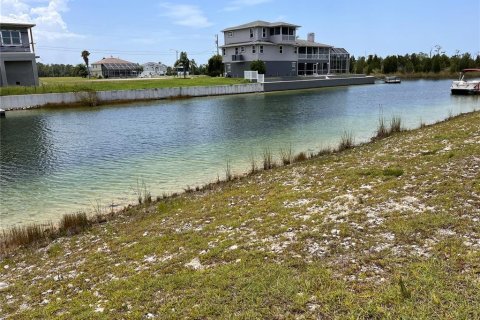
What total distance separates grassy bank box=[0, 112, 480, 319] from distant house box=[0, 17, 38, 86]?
50.7m

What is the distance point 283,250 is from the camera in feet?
19.1

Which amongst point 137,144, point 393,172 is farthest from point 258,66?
point 393,172

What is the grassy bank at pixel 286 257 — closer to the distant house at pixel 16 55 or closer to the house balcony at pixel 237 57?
the distant house at pixel 16 55

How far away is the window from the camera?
49.9 m

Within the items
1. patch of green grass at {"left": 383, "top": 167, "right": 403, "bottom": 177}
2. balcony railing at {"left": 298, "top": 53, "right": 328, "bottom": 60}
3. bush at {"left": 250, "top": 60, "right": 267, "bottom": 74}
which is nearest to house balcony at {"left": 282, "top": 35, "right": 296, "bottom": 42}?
balcony railing at {"left": 298, "top": 53, "right": 328, "bottom": 60}

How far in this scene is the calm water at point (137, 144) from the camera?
44.3 feet

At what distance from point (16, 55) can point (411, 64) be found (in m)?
96.8

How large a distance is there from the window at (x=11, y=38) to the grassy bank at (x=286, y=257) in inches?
2079

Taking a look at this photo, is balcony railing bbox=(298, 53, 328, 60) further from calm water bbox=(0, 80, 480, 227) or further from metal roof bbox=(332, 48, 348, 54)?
calm water bbox=(0, 80, 480, 227)

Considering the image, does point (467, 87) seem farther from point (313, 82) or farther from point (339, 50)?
point (339, 50)

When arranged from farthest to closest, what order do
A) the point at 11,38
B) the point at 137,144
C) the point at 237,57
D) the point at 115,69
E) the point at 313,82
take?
the point at 115,69 < the point at 237,57 < the point at 313,82 < the point at 11,38 < the point at 137,144

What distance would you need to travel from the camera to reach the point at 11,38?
1989 inches

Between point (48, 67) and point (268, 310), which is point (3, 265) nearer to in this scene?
point (268, 310)

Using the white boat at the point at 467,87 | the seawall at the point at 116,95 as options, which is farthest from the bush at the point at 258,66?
the white boat at the point at 467,87
